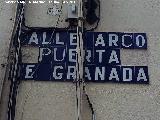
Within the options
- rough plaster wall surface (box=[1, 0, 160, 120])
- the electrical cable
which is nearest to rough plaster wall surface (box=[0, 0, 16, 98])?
the electrical cable

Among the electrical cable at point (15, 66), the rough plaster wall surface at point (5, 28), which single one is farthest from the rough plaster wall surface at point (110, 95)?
the rough plaster wall surface at point (5, 28)

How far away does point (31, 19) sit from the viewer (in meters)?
5.61

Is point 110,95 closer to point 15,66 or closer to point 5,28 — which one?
point 15,66

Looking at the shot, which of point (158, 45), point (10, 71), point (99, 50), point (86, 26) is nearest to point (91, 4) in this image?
point (86, 26)

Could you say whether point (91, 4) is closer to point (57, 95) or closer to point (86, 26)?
point (86, 26)

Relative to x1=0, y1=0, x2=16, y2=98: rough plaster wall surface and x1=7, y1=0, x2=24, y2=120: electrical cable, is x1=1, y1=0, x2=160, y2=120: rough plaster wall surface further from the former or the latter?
x1=0, y1=0, x2=16, y2=98: rough plaster wall surface

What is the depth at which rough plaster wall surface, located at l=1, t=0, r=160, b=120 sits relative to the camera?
510 centimetres

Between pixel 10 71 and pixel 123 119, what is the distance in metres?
1.55

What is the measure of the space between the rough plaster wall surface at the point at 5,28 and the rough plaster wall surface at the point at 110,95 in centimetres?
26

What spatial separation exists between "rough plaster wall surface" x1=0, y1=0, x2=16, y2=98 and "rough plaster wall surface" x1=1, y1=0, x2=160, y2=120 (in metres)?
0.26

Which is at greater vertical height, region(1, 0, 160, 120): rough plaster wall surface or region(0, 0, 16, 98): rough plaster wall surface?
region(0, 0, 16, 98): rough plaster wall surface

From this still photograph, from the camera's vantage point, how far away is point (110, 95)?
205 inches

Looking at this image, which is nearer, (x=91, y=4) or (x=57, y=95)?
(x=57, y=95)

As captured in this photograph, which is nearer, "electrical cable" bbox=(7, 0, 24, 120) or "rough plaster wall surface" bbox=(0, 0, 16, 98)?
"electrical cable" bbox=(7, 0, 24, 120)
